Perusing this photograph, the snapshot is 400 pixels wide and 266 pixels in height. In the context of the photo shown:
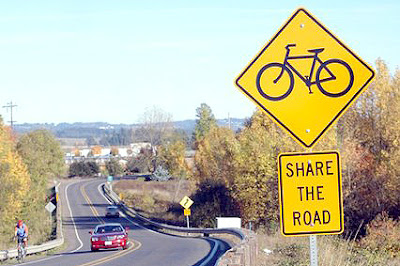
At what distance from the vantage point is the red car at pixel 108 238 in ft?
100

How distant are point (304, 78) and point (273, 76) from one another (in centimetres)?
28

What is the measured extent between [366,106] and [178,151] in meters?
61.2

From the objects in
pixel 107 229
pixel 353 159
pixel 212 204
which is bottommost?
pixel 212 204

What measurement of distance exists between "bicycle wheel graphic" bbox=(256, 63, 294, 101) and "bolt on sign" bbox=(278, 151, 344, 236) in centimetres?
58

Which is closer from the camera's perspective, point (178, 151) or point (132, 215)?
point (132, 215)

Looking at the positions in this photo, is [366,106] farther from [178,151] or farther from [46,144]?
[46,144]

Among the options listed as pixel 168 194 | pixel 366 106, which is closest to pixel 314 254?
pixel 366 106

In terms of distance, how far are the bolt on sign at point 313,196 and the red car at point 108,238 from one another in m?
25.3

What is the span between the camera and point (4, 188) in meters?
62.0

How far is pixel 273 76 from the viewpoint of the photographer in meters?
6.21

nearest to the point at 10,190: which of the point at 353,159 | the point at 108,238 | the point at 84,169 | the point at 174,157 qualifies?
the point at 353,159

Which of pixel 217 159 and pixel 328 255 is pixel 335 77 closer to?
pixel 328 255

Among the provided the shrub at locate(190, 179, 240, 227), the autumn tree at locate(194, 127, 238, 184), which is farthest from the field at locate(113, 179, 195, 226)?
the autumn tree at locate(194, 127, 238, 184)

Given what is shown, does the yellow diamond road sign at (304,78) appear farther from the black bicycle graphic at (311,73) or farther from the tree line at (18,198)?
the tree line at (18,198)
